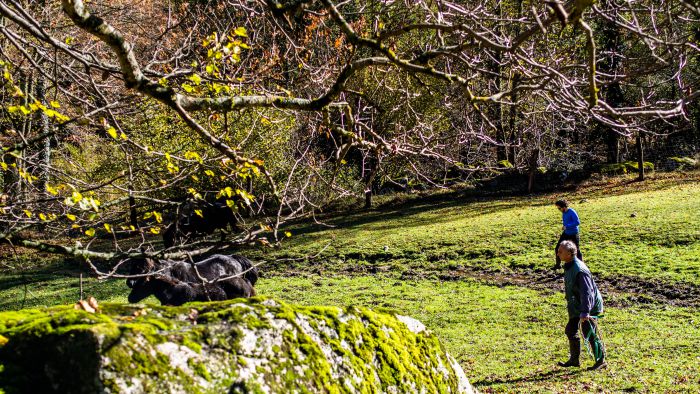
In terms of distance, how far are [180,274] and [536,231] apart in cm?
1163

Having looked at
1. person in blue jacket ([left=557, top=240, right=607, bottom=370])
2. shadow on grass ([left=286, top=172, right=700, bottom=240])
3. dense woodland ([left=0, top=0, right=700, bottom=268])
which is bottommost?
person in blue jacket ([left=557, top=240, right=607, bottom=370])

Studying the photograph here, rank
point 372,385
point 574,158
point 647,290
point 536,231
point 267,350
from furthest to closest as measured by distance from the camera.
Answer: point 574,158 → point 536,231 → point 647,290 → point 372,385 → point 267,350

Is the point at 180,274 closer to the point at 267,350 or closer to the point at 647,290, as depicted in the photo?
the point at 647,290

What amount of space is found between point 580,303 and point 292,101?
236 inches

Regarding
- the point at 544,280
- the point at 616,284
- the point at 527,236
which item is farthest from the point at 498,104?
the point at 527,236

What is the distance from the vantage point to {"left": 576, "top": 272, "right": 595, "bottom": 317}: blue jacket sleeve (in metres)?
9.05

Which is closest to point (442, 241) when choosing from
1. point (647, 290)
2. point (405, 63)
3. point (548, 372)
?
Result: point (647, 290)

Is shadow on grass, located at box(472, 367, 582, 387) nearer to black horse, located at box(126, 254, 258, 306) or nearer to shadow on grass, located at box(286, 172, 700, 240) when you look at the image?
black horse, located at box(126, 254, 258, 306)

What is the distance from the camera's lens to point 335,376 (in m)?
3.80

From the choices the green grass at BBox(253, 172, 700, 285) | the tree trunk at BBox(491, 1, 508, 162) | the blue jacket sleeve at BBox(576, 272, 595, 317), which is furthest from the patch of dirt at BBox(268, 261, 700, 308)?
the blue jacket sleeve at BBox(576, 272, 595, 317)

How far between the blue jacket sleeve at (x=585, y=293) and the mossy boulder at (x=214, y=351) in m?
5.17

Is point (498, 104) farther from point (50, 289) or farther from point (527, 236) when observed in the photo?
point (50, 289)

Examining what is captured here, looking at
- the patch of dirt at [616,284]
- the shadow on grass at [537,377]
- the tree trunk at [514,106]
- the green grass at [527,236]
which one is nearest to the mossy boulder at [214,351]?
the tree trunk at [514,106]

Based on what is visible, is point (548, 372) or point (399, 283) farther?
point (399, 283)
